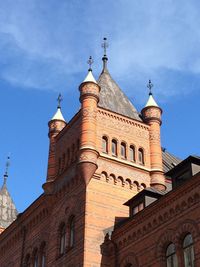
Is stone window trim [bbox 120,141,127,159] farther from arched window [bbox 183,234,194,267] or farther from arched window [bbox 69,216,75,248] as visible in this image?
arched window [bbox 183,234,194,267]

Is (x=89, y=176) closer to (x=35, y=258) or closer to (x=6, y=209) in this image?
(x=35, y=258)

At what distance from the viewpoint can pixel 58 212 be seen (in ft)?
98.0

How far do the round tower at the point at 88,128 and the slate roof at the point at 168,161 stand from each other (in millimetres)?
7788

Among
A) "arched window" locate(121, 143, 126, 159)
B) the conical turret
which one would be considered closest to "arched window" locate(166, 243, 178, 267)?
"arched window" locate(121, 143, 126, 159)

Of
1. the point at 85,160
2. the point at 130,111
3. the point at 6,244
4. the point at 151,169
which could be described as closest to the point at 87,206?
the point at 85,160

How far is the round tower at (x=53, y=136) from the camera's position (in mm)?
32000

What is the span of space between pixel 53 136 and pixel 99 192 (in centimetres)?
824

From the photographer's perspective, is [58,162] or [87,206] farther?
[58,162]

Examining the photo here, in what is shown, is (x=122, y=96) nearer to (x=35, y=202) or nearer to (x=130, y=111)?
(x=130, y=111)

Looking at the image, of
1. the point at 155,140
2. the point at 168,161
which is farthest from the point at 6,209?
the point at 155,140

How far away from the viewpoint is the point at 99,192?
91.5ft

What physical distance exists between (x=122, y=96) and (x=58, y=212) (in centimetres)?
1084

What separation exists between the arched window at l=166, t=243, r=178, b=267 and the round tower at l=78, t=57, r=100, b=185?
7.28 metres

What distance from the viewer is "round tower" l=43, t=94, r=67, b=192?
3200 centimetres
